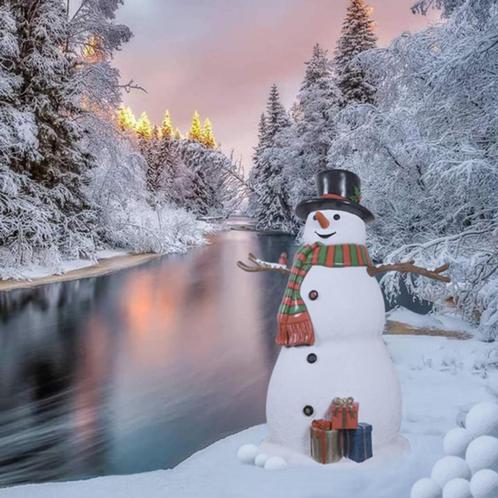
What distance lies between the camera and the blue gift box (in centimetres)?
371

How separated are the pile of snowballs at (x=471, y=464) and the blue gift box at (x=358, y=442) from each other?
123 cm

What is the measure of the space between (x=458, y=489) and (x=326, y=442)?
61.6 inches

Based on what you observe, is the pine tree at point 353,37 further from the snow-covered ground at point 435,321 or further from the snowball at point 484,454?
the snowball at point 484,454

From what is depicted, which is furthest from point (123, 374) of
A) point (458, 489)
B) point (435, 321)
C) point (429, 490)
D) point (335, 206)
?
point (458, 489)

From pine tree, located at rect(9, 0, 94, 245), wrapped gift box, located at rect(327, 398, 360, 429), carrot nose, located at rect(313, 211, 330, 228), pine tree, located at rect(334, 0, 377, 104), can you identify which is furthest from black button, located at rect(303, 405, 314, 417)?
pine tree, located at rect(334, 0, 377, 104)

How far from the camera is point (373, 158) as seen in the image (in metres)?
11.3

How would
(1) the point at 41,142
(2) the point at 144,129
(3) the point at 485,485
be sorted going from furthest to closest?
(2) the point at 144,129 → (1) the point at 41,142 → (3) the point at 485,485

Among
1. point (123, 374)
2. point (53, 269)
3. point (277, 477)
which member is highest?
point (53, 269)

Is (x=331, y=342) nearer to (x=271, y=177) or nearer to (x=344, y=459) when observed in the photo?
(x=344, y=459)

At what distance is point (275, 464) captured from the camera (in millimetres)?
3764

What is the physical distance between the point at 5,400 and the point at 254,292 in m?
9.30

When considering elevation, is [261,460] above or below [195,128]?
below

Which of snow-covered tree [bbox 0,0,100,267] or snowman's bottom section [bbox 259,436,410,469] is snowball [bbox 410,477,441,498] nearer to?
snowman's bottom section [bbox 259,436,410,469]

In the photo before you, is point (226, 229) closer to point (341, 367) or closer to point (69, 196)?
point (69, 196)
